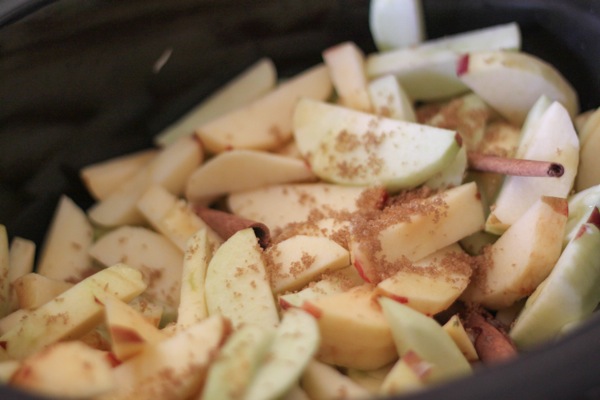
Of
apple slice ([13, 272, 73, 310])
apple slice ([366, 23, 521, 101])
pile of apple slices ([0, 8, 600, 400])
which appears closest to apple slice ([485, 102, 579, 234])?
pile of apple slices ([0, 8, 600, 400])

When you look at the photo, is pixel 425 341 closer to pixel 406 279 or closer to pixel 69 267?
pixel 406 279

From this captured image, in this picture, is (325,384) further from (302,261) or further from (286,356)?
(302,261)

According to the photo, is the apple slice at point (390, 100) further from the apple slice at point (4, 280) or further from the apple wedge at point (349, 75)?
the apple slice at point (4, 280)

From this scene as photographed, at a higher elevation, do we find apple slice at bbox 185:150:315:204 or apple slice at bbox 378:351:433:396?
apple slice at bbox 185:150:315:204

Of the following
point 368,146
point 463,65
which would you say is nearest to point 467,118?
point 463,65

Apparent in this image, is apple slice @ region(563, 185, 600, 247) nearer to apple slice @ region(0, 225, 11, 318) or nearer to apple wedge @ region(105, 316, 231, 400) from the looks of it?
apple wedge @ region(105, 316, 231, 400)

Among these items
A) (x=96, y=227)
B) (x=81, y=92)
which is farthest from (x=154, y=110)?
(x=96, y=227)
